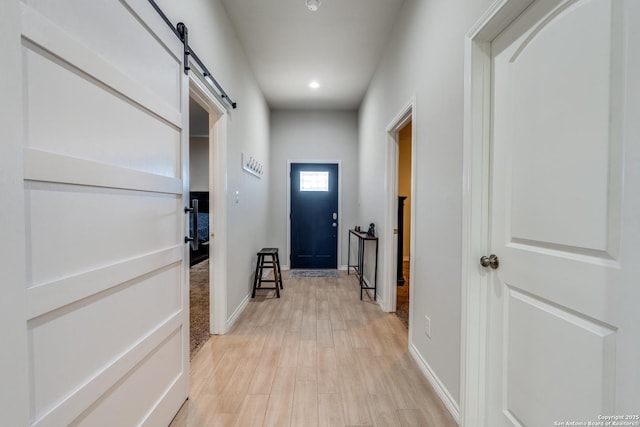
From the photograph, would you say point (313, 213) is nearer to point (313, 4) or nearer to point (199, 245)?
point (199, 245)

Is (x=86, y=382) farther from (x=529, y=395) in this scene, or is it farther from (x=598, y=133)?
(x=598, y=133)

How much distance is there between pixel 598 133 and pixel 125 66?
1702mm

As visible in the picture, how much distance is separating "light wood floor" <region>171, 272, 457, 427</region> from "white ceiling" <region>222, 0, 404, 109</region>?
2911 millimetres

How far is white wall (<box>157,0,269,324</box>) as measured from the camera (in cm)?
198

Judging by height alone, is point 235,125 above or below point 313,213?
above

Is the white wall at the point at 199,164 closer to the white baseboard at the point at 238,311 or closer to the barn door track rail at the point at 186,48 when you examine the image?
the white baseboard at the point at 238,311

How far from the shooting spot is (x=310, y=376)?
6.23 ft

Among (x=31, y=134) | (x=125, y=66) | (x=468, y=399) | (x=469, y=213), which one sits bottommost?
(x=468, y=399)

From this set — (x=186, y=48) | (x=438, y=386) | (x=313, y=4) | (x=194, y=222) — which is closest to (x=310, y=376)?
(x=438, y=386)

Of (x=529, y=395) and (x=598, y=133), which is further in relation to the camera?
(x=529, y=395)

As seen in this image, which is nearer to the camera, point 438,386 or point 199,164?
point 438,386

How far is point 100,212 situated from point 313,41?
2.80 metres

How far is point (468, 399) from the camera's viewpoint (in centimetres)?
137

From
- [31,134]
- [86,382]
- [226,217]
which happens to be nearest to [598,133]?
[31,134]
